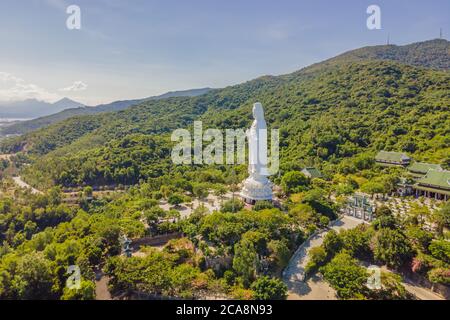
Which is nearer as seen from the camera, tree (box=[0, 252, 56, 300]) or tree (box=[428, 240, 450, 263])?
tree (box=[0, 252, 56, 300])

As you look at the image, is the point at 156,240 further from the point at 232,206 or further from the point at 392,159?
the point at 392,159

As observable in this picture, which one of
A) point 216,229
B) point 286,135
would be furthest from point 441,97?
point 216,229

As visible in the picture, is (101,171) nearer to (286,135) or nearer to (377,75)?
(286,135)

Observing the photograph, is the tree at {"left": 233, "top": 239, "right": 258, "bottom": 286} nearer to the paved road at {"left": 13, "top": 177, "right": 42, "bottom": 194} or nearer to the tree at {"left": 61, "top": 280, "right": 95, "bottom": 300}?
the tree at {"left": 61, "top": 280, "right": 95, "bottom": 300}

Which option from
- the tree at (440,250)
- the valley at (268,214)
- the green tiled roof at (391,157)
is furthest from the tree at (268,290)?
the green tiled roof at (391,157)

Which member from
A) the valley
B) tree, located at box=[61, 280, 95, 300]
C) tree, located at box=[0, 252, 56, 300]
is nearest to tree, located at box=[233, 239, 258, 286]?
the valley

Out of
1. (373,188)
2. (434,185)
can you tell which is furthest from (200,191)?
(434,185)
